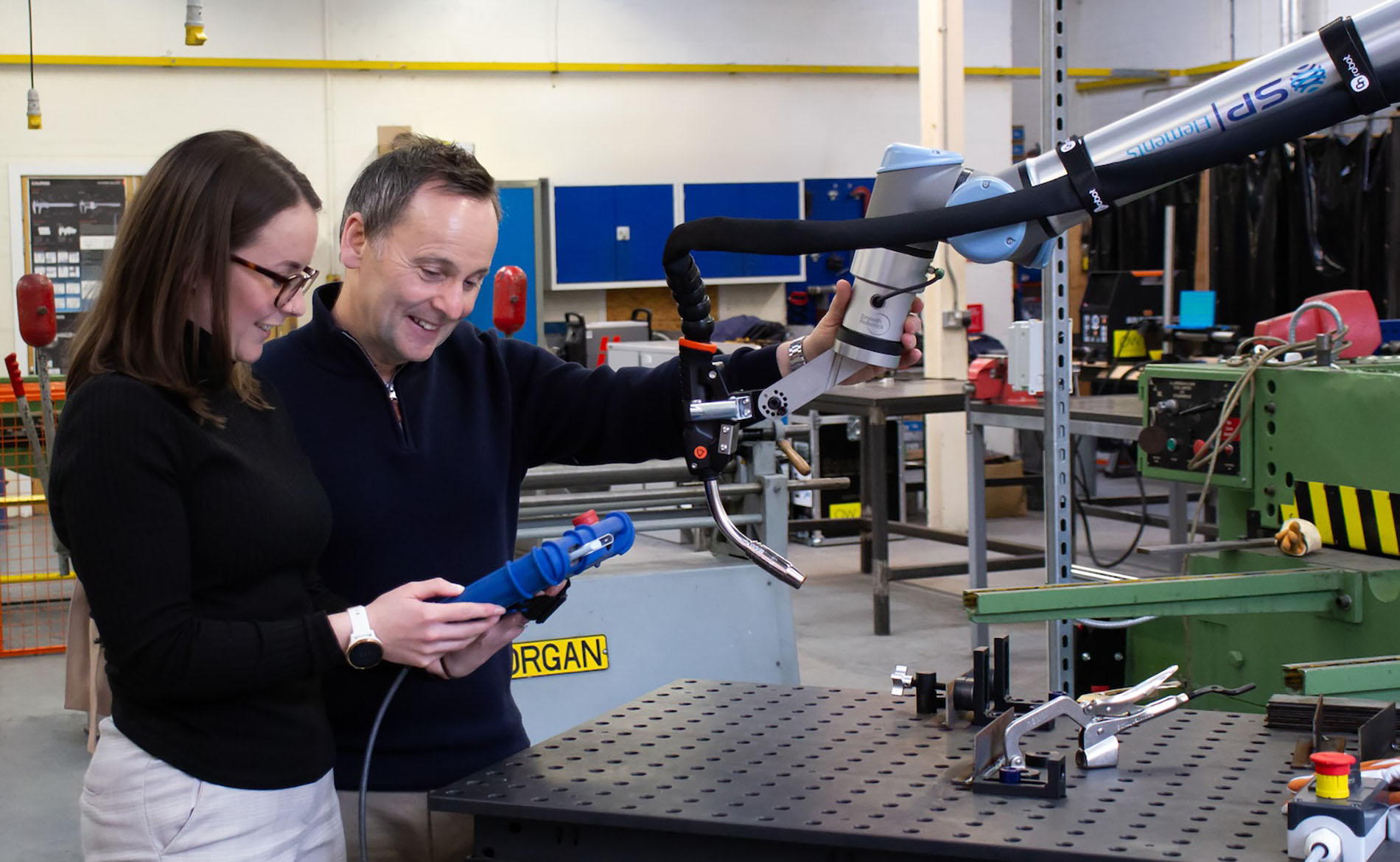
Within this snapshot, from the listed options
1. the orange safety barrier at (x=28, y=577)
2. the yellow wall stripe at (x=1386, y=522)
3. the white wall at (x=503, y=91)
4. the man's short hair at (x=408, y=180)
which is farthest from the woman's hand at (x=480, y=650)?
the white wall at (x=503, y=91)

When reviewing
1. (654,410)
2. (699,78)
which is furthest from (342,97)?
(654,410)

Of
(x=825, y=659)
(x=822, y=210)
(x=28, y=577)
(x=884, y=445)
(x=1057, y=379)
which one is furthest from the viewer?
(x=822, y=210)

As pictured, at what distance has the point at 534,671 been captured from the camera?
2.50 metres

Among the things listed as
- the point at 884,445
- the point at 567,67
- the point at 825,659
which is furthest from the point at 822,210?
the point at 825,659

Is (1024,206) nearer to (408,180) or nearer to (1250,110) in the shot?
(1250,110)

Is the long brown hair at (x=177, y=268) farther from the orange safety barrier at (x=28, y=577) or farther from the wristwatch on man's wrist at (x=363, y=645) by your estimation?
the orange safety barrier at (x=28, y=577)

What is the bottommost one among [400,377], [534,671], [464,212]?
[534,671]

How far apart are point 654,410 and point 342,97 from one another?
19.0 ft

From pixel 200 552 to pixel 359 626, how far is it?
0.41 feet

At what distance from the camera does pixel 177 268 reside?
0.99m

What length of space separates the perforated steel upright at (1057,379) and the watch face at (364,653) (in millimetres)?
942

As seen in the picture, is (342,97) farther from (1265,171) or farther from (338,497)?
(338,497)

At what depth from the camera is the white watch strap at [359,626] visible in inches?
38.9

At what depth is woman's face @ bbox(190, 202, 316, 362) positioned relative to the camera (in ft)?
3.33
